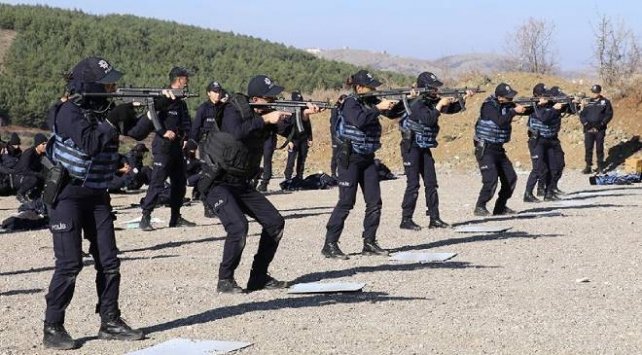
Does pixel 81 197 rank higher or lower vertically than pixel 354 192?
higher

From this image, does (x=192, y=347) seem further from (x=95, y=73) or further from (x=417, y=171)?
(x=417, y=171)

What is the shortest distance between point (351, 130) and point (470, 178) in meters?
16.1

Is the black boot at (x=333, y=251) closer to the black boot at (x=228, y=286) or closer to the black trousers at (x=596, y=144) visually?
the black boot at (x=228, y=286)

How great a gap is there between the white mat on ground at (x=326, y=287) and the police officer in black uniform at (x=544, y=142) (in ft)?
31.1

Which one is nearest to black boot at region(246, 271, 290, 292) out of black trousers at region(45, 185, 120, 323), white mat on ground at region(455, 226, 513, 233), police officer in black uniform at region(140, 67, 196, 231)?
black trousers at region(45, 185, 120, 323)

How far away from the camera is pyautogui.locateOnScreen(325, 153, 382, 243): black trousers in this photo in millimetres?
11805

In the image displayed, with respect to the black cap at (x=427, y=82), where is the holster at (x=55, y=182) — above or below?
below

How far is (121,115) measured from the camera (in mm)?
8367

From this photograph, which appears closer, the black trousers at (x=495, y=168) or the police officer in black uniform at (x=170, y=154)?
the police officer in black uniform at (x=170, y=154)

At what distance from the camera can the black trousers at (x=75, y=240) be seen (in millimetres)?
7566

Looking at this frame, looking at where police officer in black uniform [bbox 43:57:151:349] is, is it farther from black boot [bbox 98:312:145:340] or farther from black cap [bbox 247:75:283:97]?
black cap [bbox 247:75:283:97]

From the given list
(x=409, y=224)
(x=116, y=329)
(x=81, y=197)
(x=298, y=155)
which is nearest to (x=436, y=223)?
(x=409, y=224)

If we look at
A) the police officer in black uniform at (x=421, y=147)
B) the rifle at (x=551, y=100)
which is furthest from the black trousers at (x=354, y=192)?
the rifle at (x=551, y=100)

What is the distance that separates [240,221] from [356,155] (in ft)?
8.64
